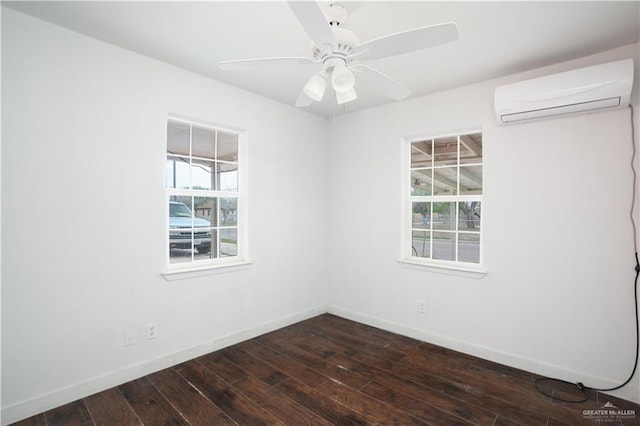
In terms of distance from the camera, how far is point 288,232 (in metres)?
3.78

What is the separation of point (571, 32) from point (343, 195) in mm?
2580

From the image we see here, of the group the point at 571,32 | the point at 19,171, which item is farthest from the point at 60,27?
the point at 571,32

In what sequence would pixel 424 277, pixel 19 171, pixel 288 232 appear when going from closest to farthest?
pixel 19 171 < pixel 424 277 < pixel 288 232

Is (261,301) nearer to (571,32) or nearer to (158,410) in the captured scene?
(158,410)

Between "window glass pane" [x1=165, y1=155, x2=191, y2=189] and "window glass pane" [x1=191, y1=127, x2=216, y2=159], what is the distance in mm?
151

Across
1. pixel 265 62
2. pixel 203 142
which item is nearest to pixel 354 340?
pixel 203 142

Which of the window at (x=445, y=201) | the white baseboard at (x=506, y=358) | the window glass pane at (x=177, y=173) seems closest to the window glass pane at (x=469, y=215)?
the window at (x=445, y=201)

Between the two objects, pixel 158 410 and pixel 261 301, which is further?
pixel 261 301

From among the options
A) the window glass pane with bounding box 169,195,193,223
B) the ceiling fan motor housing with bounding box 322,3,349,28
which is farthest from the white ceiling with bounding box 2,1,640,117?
the window glass pane with bounding box 169,195,193,223

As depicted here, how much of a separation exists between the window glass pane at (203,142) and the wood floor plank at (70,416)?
2.13 m

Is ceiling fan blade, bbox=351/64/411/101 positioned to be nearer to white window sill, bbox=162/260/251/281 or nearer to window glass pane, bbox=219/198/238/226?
window glass pane, bbox=219/198/238/226

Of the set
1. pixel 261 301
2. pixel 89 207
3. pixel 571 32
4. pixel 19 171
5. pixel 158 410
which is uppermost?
pixel 571 32

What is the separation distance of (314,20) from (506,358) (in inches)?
121

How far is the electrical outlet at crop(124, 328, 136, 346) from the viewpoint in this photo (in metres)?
2.47
